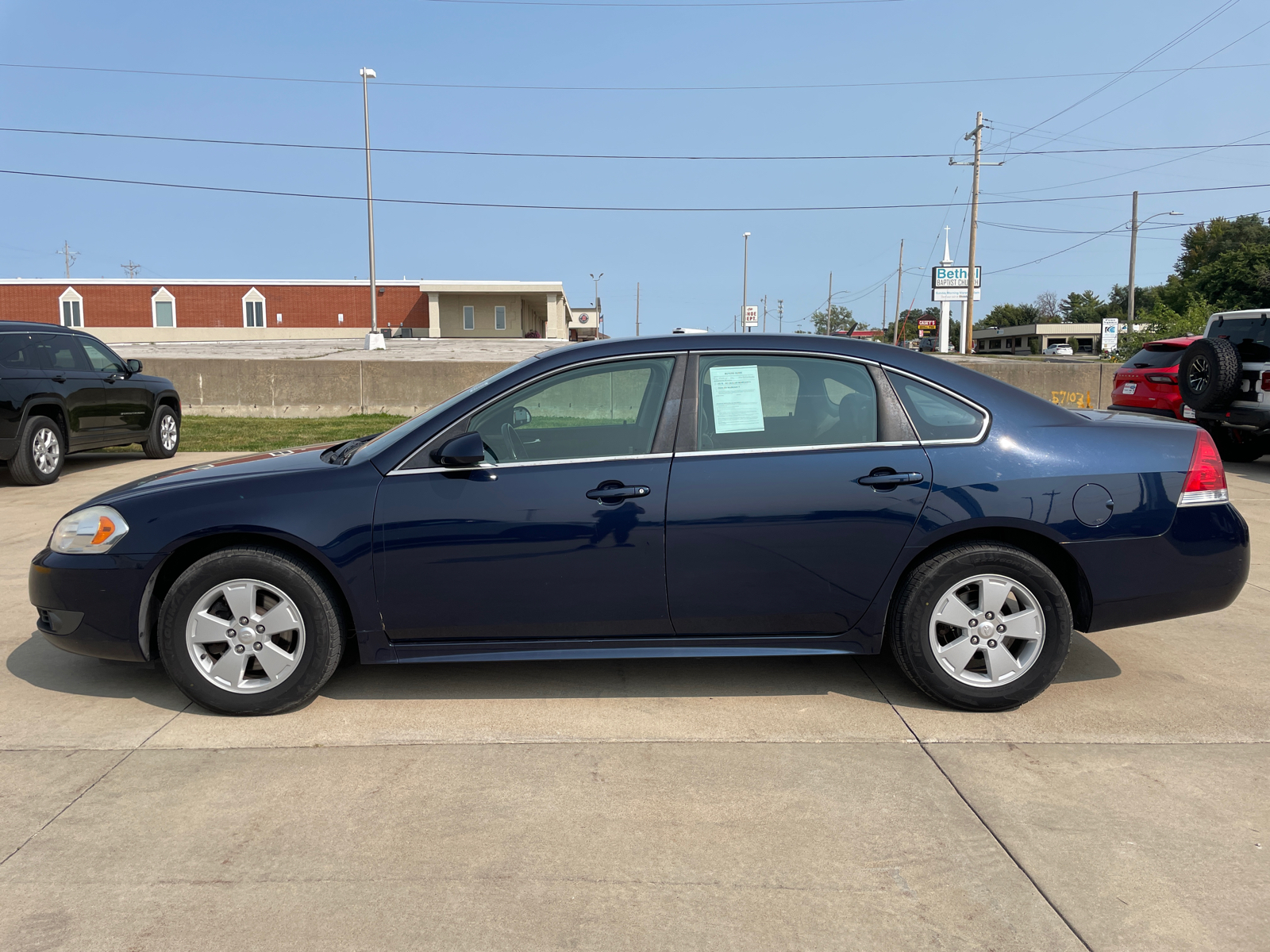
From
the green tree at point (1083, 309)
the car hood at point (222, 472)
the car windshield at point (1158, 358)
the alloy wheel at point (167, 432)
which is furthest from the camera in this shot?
the green tree at point (1083, 309)

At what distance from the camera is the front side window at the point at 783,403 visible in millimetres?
3906

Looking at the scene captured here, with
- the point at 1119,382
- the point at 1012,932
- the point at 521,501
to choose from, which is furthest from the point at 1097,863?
the point at 1119,382

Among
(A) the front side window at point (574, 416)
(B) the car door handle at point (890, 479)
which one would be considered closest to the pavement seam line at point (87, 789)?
(A) the front side window at point (574, 416)

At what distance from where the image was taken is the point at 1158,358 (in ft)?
42.2

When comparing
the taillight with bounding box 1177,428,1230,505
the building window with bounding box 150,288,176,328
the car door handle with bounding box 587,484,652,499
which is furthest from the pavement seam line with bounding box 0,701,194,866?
the building window with bounding box 150,288,176,328

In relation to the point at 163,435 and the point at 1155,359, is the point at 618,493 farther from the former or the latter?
the point at 1155,359

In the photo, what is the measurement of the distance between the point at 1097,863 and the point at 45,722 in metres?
3.93

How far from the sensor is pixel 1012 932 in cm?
248

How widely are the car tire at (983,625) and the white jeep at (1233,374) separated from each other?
866 cm

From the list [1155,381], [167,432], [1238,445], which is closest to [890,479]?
[1155,381]

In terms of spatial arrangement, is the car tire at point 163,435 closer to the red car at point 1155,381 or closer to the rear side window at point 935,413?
the rear side window at point 935,413

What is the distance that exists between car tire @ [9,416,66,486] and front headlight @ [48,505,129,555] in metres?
6.93

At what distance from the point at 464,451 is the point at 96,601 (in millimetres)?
1634

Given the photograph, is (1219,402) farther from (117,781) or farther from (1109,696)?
(117,781)
